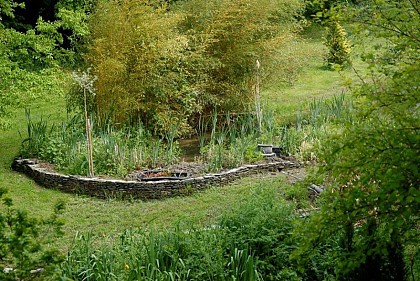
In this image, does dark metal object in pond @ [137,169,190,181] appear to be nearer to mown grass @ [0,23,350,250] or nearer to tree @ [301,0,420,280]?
mown grass @ [0,23,350,250]

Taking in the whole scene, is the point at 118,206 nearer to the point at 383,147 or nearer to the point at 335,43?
the point at 383,147

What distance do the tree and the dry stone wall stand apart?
4537mm

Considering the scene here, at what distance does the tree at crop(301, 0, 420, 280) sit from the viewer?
4082 mm

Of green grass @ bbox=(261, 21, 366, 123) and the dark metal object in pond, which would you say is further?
green grass @ bbox=(261, 21, 366, 123)

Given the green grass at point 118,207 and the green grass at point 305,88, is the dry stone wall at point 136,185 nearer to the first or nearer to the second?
the green grass at point 118,207

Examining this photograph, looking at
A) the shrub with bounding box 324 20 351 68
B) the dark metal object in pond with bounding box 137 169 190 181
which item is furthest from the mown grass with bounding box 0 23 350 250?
the shrub with bounding box 324 20 351 68

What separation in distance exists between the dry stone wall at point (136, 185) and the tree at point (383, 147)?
A: 4537 mm

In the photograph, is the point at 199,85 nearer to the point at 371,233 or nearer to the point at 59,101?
the point at 59,101

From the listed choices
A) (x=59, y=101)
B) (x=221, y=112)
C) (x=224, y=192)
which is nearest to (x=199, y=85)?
(x=221, y=112)

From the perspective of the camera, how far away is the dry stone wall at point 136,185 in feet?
29.5

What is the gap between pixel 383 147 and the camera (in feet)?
13.5

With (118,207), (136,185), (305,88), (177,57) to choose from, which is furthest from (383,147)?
→ (305,88)

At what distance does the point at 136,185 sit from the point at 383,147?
5363 millimetres

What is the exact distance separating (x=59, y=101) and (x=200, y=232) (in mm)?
11782
